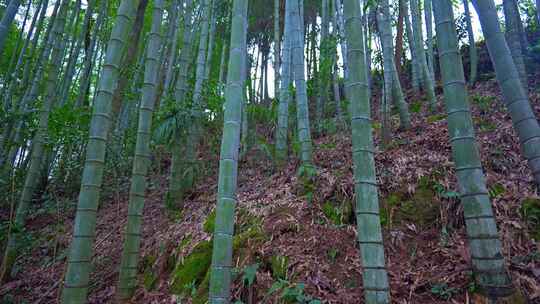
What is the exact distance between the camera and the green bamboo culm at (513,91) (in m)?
2.28

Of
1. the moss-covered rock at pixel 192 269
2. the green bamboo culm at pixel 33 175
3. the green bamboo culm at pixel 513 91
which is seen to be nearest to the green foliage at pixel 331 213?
the moss-covered rock at pixel 192 269

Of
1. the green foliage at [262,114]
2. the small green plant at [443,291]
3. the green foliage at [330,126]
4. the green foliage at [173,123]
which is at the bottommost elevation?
the small green plant at [443,291]

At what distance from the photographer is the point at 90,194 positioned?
7.70 ft

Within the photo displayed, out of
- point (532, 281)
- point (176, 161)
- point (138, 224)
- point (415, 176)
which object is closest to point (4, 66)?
point (176, 161)

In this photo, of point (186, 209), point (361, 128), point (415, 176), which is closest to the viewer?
point (361, 128)

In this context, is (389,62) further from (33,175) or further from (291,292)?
(33,175)

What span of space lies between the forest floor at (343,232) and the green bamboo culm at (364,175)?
22.6 inches

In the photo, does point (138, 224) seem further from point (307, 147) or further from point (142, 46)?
point (142, 46)

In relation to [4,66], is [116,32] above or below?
below

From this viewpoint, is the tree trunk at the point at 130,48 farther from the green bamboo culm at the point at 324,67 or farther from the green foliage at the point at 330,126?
the green foliage at the point at 330,126

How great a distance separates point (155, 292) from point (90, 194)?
1.27 metres

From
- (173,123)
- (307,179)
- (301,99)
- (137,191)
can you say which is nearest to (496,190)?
(307,179)

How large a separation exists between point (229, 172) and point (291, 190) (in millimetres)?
1797

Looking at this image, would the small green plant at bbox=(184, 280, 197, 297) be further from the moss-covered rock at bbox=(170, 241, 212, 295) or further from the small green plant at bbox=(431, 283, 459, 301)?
the small green plant at bbox=(431, 283, 459, 301)
